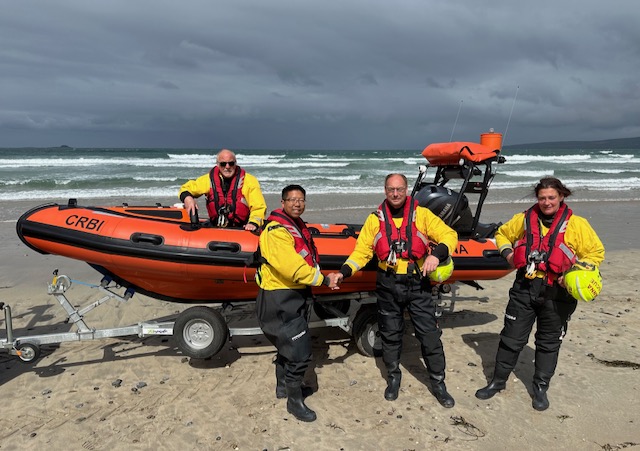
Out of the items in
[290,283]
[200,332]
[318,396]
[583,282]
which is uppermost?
[583,282]

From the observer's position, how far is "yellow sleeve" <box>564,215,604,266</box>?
109 inches

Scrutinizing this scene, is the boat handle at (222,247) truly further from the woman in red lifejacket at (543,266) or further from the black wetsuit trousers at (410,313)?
the woman in red lifejacket at (543,266)

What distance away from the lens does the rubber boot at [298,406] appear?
298 cm

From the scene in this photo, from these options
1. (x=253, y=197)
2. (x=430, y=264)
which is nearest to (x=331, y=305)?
(x=253, y=197)

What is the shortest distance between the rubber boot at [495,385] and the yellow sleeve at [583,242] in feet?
3.23

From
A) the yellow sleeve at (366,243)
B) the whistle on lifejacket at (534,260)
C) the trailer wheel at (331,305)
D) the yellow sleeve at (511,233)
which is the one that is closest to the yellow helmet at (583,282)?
the whistle on lifejacket at (534,260)

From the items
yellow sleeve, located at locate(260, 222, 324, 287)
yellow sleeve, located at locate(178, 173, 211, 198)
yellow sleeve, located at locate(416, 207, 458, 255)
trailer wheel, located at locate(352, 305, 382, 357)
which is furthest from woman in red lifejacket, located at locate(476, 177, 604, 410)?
yellow sleeve, located at locate(178, 173, 211, 198)

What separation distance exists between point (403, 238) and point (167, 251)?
6.00ft

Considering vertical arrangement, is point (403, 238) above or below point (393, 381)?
above

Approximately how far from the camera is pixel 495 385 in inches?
129

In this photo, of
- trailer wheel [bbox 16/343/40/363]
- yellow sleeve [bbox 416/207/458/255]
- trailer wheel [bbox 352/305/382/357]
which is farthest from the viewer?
trailer wheel [bbox 352/305/382/357]

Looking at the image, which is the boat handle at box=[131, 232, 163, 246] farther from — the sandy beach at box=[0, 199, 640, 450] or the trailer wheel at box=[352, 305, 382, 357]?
the trailer wheel at box=[352, 305, 382, 357]

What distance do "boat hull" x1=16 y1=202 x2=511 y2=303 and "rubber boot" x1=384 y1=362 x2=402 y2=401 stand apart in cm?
85

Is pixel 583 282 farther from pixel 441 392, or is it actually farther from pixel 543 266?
pixel 441 392
